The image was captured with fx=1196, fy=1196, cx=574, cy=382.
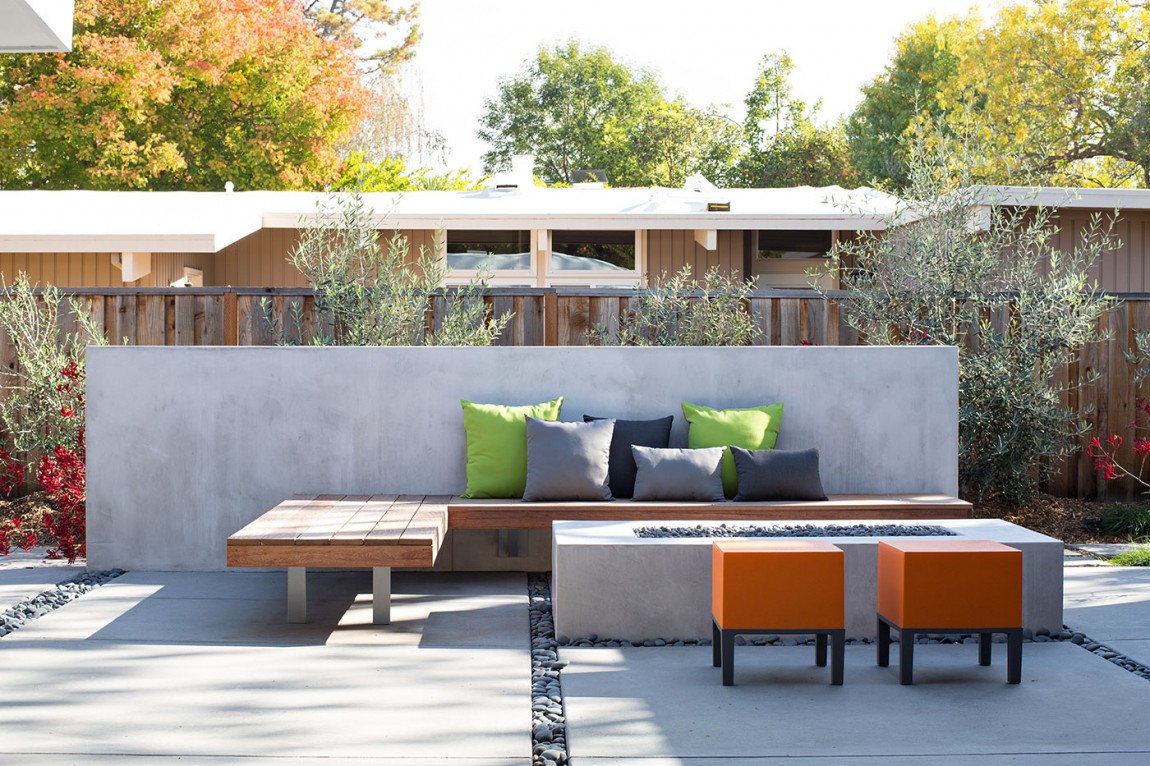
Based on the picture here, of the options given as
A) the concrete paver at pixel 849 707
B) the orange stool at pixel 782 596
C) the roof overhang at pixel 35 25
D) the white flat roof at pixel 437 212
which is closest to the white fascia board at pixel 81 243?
the white flat roof at pixel 437 212

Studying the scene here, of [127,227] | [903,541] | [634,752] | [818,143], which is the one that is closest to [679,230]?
[127,227]

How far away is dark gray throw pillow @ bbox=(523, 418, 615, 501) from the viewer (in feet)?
20.0

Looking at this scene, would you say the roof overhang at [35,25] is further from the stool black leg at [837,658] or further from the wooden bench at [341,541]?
the stool black leg at [837,658]

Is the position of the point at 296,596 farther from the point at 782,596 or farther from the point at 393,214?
the point at 393,214

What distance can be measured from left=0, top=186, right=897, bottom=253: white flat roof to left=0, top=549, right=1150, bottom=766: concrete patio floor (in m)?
5.20

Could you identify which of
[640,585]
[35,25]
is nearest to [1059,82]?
[640,585]

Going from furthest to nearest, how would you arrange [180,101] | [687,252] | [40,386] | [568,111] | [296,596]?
[568,111] < [180,101] < [687,252] < [40,386] < [296,596]

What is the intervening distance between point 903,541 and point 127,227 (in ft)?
25.6

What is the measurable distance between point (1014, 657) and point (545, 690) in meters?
1.70

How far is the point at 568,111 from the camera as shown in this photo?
1314 inches

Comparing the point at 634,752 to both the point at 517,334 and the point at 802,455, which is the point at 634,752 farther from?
the point at 517,334

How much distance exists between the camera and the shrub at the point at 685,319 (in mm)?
7895

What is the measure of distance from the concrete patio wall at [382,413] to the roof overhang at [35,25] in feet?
9.16

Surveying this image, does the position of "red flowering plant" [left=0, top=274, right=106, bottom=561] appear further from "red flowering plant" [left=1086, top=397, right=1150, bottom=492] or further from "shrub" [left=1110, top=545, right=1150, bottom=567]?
"red flowering plant" [left=1086, top=397, right=1150, bottom=492]
